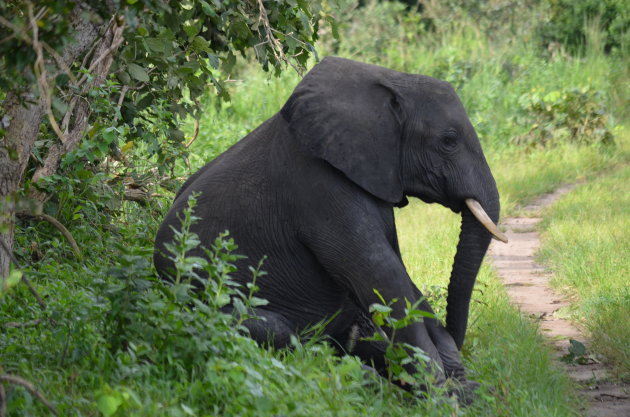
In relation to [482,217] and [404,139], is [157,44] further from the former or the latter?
[482,217]

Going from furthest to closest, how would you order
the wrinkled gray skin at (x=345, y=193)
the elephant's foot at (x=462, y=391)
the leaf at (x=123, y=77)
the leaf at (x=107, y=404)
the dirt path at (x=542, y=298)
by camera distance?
1. the leaf at (x=123, y=77)
2. the dirt path at (x=542, y=298)
3. the wrinkled gray skin at (x=345, y=193)
4. the elephant's foot at (x=462, y=391)
5. the leaf at (x=107, y=404)

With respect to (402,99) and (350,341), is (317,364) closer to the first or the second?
(350,341)

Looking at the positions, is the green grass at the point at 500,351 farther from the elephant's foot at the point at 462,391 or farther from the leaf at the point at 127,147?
the leaf at the point at 127,147

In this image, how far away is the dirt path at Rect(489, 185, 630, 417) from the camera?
16.5 feet

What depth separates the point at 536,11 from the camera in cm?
1844

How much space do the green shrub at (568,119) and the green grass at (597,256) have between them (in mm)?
1495

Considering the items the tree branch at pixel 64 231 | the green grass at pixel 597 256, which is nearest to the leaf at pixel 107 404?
the tree branch at pixel 64 231

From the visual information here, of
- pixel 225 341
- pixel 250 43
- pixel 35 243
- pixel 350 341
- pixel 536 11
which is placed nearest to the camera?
pixel 225 341

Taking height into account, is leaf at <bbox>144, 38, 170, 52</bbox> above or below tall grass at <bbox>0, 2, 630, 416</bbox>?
above

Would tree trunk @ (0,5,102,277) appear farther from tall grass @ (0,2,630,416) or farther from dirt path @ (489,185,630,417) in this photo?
dirt path @ (489,185,630,417)

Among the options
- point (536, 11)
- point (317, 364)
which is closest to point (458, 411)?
point (317, 364)

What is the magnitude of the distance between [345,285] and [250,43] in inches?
99.4

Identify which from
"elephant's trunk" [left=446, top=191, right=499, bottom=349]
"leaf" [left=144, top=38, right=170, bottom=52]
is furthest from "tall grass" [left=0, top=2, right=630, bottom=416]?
"leaf" [left=144, top=38, right=170, bottom=52]

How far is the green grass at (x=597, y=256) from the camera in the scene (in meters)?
5.89
